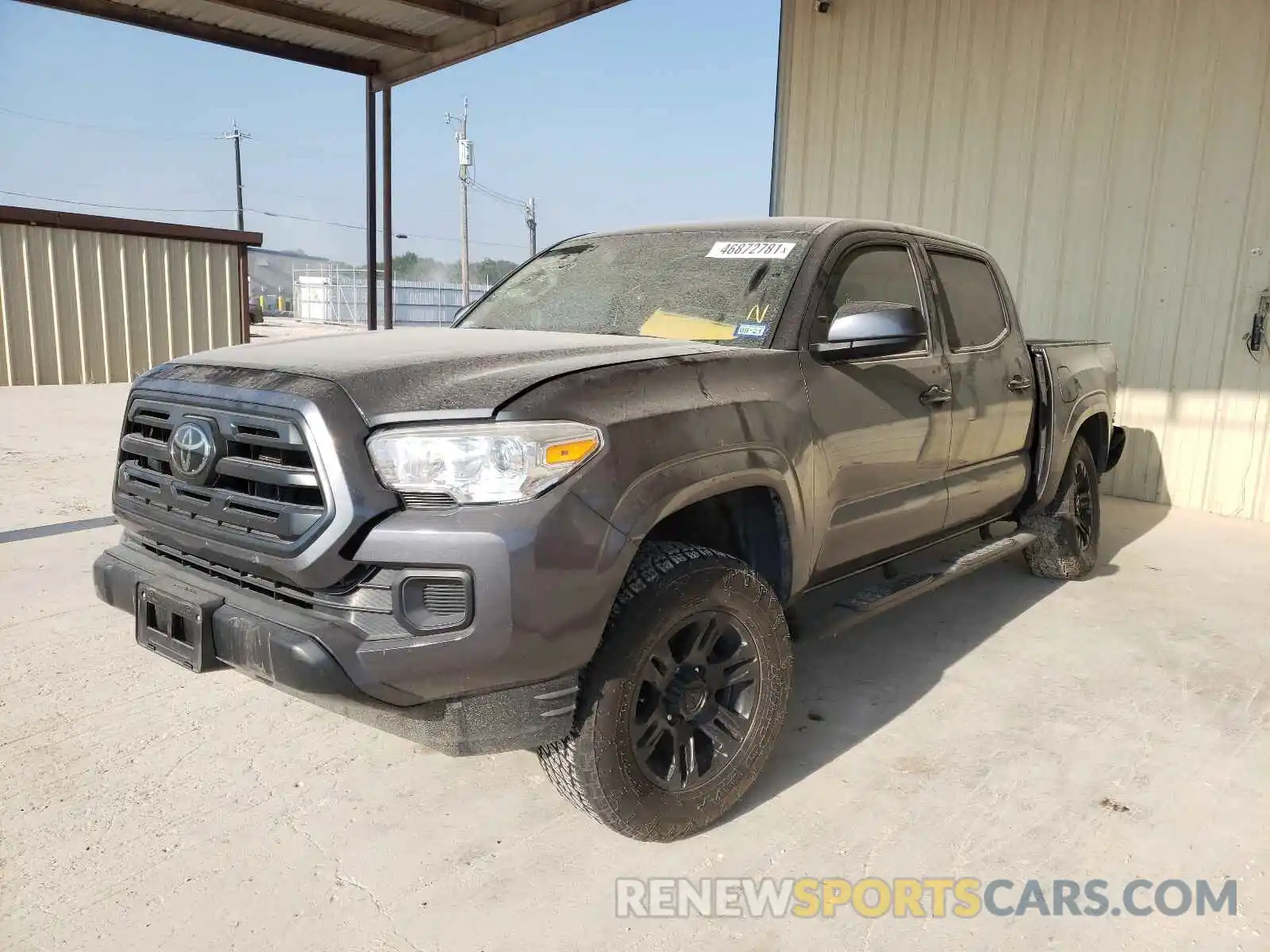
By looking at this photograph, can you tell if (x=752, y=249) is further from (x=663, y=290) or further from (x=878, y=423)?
(x=878, y=423)

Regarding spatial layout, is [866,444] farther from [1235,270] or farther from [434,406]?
[1235,270]

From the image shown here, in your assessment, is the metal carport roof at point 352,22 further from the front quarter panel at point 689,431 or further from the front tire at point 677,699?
the front tire at point 677,699

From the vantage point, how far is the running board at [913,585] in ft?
11.0

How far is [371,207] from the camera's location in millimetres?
10562

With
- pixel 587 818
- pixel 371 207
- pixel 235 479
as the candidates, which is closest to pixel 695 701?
pixel 587 818

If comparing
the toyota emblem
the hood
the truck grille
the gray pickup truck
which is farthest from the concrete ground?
the hood

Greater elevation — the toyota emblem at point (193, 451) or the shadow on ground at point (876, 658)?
the toyota emblem at point (193, 451)

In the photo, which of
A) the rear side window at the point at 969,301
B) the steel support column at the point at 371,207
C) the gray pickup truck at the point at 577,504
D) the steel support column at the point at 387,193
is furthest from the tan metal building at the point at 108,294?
the rear side window at the point at 969,301

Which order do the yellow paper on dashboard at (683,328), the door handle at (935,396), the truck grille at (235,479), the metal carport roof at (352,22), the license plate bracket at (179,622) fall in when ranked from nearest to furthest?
the truck grille at (235,479) → the license plate bracket at (179,622) → the yellow paper on dashboard at (683,328) → the door handle at (935,396) → the metal carport roof at (352,22)

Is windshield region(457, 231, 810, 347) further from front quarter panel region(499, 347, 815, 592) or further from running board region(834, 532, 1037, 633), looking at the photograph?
running board region(834, 532, 1037, 633)

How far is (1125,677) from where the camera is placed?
3920 mm

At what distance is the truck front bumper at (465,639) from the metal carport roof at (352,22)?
668 cm

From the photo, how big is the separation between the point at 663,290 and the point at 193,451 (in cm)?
170

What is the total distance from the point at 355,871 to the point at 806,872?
1222 millimetres
